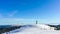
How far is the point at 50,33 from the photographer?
58.3ft

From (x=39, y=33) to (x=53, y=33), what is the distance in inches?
83.6

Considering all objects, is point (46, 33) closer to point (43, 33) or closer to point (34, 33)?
point (43, 33)

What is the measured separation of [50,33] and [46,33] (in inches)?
24.5

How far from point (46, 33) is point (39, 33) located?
3.48 feet

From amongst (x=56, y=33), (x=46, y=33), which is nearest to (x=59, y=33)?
(x=56, y=33)

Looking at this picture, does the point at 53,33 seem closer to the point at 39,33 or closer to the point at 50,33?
the point at 50,33

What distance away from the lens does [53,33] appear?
1772 centimetres

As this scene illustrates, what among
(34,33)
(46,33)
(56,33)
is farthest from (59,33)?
(34,33)

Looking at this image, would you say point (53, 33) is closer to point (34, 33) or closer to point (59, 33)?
point (59, 33)

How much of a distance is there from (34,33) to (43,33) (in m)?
1.36

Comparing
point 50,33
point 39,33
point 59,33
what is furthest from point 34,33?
point 59,33

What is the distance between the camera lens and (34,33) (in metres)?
17.7

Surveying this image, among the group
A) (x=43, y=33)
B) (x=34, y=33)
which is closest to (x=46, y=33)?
(x=43, y=33)

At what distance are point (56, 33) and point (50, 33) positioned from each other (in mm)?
897
